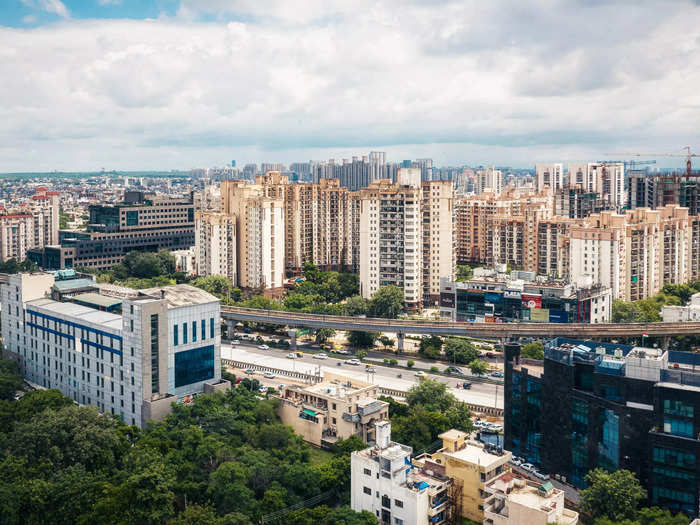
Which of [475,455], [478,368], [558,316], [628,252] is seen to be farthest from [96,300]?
[628,252]

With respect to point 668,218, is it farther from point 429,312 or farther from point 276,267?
point 276,267

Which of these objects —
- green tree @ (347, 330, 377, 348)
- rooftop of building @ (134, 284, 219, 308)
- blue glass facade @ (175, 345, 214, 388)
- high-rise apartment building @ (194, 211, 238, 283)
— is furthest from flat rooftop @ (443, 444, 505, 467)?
high-rise apartment building @ (194, 211, 238, 283)

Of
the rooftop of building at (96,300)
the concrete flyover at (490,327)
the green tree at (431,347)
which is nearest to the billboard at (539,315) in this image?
the concrete flyover at (490,327)

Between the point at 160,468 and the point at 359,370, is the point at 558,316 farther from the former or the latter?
the point at 160,468

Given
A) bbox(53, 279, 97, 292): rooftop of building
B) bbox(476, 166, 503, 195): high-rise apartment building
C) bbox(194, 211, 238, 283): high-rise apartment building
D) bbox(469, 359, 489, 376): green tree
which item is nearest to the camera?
bbox(53, 279, 97, 292): rooftop of building

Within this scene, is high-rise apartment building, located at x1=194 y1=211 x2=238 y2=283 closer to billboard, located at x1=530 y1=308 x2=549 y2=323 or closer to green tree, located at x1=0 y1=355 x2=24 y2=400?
green tree, located at x1=0 y1=355 x2=24 y2=400

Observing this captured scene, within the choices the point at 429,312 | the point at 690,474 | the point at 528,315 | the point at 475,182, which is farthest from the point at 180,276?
the point at 475,182

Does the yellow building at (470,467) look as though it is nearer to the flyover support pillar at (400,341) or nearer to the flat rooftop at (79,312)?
the flat rooftop at (79,312)
